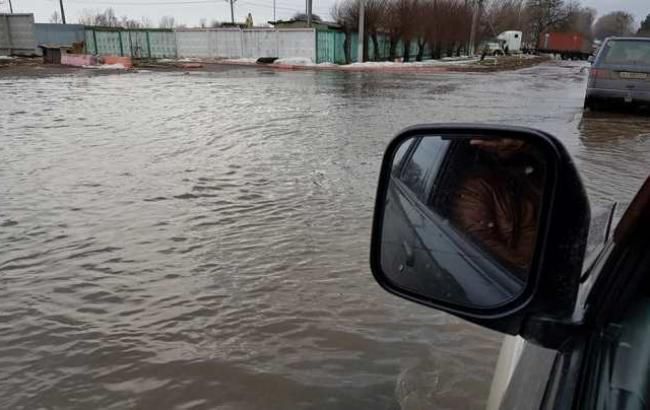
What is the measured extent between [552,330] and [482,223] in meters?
0.39

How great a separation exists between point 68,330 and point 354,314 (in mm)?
1816

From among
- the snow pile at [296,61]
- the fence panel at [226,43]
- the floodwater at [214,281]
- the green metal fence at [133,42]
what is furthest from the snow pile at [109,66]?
the floodwater at [214,281]

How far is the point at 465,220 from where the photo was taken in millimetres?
1447

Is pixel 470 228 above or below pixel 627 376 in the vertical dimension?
above

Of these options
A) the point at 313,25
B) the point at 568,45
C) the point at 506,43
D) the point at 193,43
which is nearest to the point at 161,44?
the point at 193,43

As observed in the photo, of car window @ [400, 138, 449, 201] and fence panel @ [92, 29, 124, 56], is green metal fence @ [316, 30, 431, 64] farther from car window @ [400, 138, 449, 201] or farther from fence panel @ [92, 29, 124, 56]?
car window @ [400, 138, 449, 201]

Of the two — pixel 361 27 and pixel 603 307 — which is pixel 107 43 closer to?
pixel 361 27

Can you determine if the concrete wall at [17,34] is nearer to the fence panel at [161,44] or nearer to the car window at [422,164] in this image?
the fence panel at [161,44]

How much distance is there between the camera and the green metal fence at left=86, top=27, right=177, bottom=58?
4709 centimetres

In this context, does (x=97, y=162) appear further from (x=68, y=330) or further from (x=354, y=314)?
(x=354, y=314)

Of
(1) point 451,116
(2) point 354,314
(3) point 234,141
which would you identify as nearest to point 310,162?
(3) point 234,141

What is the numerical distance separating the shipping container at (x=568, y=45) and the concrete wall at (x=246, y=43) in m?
47.2

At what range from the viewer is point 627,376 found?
1.02m

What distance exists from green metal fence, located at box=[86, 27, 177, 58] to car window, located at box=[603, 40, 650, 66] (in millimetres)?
40682
